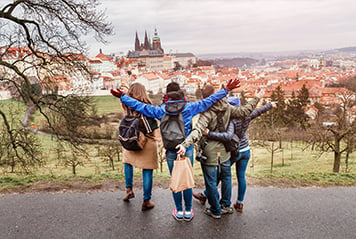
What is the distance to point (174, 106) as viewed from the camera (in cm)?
394

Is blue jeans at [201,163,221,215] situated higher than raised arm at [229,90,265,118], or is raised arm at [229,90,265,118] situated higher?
raised arm at [229,90,265,118]

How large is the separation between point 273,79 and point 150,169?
510ft

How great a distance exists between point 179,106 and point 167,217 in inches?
63.5

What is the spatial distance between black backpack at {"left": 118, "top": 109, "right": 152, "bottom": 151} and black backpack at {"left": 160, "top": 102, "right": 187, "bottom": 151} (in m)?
0.40

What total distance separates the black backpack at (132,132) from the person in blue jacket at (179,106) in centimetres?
15

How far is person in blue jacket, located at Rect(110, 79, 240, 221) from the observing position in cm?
399

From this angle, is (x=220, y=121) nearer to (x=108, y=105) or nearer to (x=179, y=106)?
(x=179, y=106)

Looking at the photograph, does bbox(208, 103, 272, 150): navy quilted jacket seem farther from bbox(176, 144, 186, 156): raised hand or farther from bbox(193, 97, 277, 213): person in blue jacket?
bbox(176, 144, 186, 156): raised hand

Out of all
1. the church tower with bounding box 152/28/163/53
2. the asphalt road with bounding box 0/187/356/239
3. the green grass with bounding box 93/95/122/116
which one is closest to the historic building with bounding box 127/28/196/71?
the church tower with bounding box 152/28/163/53

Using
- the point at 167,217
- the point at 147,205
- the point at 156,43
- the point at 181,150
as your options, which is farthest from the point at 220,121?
the point at 156,43

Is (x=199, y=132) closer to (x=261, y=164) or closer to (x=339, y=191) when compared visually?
(x=339, y=191)

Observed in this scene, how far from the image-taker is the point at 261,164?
839 inches

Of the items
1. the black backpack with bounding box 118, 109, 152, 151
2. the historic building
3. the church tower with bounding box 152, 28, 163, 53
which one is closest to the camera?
the black backpack with bounding box 118, 109, 152, 151

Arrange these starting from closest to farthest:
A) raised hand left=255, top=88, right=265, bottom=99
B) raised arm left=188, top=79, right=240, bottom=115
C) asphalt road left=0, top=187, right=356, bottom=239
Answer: asphalt road left=0, top=187, right=356, bottom=239
raised arm left=188, top=79, right=240, bottom=115
raised hand left=255, top=88, right=265, bottom=99
